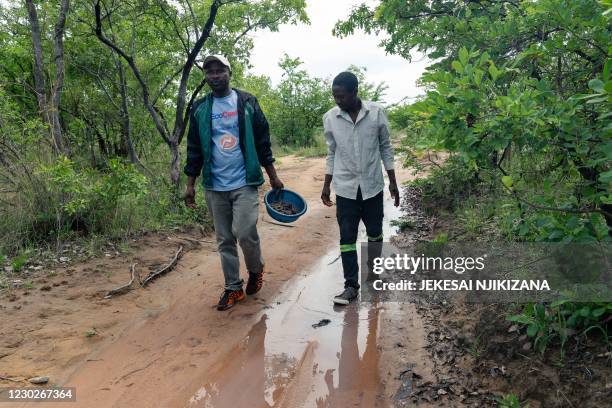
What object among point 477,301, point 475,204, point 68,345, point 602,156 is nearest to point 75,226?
point 68,345

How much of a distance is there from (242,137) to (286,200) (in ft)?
3.29

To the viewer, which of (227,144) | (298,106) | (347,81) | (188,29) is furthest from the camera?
(298,106)

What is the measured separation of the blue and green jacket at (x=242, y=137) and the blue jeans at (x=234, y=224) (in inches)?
5.2

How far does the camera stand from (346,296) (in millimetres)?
4316

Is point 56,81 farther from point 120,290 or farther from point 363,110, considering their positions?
point 363,110

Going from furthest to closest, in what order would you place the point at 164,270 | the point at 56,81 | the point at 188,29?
1. the point at 188,29
2. the point at 56,81
3. the point at 164,270

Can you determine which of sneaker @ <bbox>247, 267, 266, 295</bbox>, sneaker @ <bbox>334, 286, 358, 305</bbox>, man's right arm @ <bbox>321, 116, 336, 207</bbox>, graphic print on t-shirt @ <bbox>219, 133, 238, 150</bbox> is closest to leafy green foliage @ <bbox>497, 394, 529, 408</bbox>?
sneaker @ <bbox>334, 286, 358, 305</bbox>

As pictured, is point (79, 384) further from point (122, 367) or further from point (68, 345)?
point (68, 345)

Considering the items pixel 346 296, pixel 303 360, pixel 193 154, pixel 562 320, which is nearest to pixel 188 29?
pixel 193 154

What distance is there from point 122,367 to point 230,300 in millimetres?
1208

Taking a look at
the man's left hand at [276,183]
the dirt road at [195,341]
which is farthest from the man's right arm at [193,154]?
the dirt road at [195,341]

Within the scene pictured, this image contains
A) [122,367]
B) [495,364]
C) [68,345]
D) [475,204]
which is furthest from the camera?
[475,204]

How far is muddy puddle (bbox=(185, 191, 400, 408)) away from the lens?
2.92 m

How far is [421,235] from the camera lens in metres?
6.21
